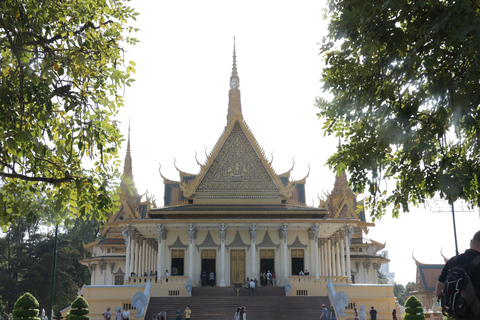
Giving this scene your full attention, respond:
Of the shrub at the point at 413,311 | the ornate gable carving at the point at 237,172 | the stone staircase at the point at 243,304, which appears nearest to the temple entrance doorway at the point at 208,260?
the ornate gable carving at the point at 237,172

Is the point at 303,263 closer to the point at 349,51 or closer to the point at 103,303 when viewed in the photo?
the point at 103,303

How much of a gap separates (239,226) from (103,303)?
8538 millimetres

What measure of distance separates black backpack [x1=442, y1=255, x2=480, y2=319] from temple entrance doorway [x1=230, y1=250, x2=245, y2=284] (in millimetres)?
25968

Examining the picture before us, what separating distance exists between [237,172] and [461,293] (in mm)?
28049

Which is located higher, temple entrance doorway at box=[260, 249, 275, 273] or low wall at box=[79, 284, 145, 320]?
temple entrance doorway at box=[260, 249, 275, 273]

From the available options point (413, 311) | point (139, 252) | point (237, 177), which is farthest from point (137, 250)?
point (413, 311)

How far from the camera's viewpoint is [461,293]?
15.1ft

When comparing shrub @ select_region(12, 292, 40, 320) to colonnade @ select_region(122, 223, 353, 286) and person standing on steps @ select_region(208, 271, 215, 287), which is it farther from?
person standing on steps @ select_region(208, 271, 215, 287)

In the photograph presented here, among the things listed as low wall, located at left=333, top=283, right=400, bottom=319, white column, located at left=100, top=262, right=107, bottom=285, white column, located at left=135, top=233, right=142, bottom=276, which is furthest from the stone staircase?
white column, located at left=100, top=262, right=107, bottom=285

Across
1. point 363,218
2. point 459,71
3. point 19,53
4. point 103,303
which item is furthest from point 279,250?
point 19,53

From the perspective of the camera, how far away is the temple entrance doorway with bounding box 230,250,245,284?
99.3 ft

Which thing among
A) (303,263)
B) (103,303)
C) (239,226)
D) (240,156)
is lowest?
(103,303)

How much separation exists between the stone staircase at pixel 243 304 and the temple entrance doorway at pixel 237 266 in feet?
12.9

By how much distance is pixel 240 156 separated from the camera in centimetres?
3297
